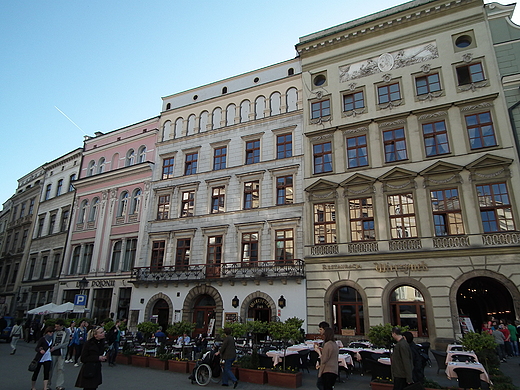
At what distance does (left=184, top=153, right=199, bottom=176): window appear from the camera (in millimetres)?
30163

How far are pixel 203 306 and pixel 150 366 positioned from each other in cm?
975

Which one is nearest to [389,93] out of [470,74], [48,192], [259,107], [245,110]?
[470,74]

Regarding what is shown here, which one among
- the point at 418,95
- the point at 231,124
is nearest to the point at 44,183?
the point at 231,124

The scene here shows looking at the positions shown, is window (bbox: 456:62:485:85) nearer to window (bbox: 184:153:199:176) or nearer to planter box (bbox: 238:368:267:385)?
window (bbox: 184:153:199:176)

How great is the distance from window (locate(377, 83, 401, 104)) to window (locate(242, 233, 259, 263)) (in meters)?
12.4

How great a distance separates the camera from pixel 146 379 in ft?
43.4

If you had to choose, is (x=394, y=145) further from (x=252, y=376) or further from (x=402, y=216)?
(x=252, y=376)

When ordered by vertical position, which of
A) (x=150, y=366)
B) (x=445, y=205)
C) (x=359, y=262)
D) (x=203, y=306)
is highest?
(x=445, y=205)

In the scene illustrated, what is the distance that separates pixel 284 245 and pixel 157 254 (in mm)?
10927

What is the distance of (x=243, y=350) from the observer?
15.5m

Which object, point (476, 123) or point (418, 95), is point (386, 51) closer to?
point (418, 95)

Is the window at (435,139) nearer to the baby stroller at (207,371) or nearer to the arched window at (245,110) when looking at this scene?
the arched window at (245,110)

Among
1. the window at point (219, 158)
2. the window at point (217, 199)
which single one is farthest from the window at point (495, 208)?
the window at point (219, 158)

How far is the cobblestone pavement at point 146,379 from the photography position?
12.0m
